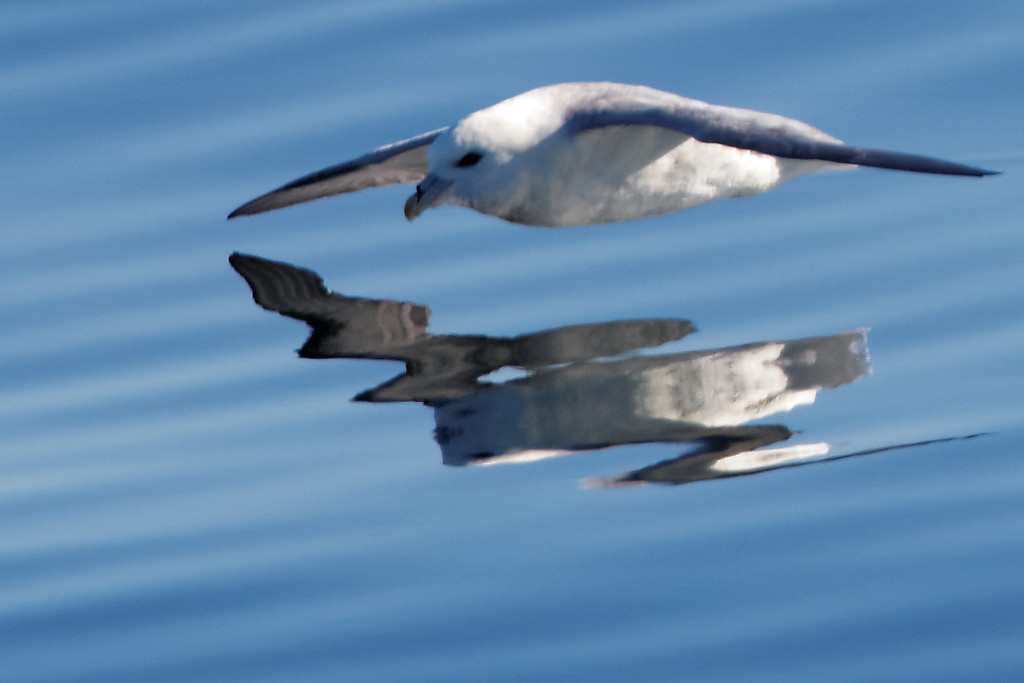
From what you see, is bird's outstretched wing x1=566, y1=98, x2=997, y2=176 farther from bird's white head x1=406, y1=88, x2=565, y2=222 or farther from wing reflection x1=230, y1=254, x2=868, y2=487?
wing reflection x1=230, y1=254, x2=868, y2=487

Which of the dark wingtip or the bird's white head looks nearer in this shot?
the bird's white head

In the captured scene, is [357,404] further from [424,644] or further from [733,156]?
[733,156]

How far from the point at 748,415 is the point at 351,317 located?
2.17 metres

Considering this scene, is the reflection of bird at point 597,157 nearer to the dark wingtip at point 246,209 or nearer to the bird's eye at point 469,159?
the bird's eye at point 469,159

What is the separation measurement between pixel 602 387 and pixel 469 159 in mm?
1794

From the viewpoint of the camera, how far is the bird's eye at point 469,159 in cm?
756

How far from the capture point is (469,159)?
299 inches

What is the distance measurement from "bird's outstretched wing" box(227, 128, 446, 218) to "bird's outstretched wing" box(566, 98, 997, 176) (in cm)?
114

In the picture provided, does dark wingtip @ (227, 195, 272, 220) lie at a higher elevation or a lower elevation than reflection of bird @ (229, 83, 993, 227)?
higher

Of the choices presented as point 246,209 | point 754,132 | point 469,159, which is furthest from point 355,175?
point 754,132

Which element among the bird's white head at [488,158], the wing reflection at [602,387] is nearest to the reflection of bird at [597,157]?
the bird's white head at [488,158]

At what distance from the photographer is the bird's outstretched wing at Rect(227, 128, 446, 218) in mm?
8438

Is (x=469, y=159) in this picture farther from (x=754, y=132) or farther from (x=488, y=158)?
(x=754, y=132)

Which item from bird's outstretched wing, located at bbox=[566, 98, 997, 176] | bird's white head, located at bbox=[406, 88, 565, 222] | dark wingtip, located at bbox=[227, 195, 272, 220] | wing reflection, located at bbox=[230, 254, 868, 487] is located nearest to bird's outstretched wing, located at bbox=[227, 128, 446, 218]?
dark wingtip, located at bbox=[227, 195, 272, 220]
